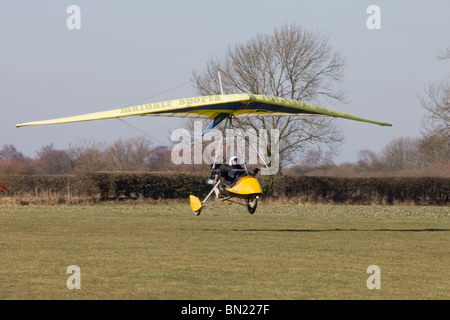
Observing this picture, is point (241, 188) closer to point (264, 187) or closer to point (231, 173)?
point (231, 173)

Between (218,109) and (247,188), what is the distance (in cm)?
283

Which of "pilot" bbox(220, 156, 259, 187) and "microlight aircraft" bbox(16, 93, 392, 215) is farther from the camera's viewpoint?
"pilot" bbox(220, 156, 259, 187)

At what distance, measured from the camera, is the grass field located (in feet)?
31.2

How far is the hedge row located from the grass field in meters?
11.9

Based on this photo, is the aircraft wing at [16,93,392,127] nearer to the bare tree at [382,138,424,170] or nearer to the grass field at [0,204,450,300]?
the grass field at [0,204,450,300]

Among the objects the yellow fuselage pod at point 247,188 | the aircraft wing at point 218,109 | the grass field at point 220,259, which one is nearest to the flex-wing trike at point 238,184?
the yellow fuselage pod at point 247,188

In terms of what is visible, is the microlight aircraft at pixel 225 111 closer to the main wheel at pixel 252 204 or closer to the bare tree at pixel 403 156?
the main wheel at pixel 252 204

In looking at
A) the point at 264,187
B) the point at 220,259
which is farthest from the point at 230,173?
the point at 264,187

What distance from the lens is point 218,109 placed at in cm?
1977

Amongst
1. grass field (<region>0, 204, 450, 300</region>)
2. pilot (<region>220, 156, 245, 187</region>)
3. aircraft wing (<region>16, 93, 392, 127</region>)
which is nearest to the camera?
grass field (<region>0, 204, 450, 300</region>)

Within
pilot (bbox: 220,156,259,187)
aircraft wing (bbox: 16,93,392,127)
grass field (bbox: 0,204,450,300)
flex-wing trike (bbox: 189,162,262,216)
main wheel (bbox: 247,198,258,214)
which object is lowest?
grass field (bbox: 0,204,450,300)

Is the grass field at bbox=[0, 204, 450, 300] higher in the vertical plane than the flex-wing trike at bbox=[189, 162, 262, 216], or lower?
lower

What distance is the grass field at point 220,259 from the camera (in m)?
9.52

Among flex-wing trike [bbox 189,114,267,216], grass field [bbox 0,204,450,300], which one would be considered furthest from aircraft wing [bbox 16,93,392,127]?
grass field [bbox 0,204,450,300]
